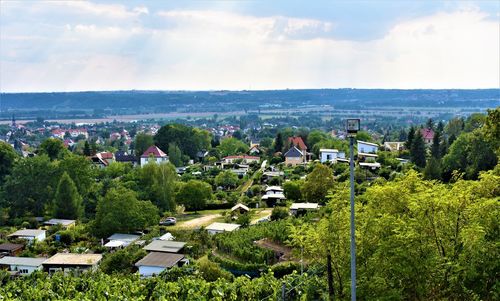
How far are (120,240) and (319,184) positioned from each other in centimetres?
1290

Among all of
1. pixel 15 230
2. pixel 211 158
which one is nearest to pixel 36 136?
pixel 211 158

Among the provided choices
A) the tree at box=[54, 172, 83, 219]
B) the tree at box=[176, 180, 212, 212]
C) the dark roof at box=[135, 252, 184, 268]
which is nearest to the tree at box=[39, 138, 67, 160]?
the tree at box=[54, 172, 83, 219]

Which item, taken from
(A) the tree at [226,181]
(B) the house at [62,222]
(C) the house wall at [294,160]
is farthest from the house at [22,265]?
(C) the house wall at [294,160]

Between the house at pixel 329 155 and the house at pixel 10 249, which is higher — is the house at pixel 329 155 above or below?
above

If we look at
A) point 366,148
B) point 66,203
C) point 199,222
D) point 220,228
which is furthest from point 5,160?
point 366,148

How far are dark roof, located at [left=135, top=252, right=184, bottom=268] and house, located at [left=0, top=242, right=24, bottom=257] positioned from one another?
804 centimetres

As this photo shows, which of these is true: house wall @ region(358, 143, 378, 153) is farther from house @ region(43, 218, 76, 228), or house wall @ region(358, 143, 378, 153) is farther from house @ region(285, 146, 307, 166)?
house @ region(43, 218, 76, 228)

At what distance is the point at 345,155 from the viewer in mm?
47438

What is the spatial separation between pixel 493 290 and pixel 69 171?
32544 millimetres

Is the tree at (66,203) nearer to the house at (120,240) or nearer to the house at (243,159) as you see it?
the house at (120,240)

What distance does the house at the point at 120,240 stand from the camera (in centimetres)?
2678

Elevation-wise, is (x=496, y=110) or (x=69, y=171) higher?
(x=496, y=110)

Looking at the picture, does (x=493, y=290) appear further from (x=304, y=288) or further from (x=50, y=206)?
(x=50, y=206)

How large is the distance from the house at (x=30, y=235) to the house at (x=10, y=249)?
130 centimetres
